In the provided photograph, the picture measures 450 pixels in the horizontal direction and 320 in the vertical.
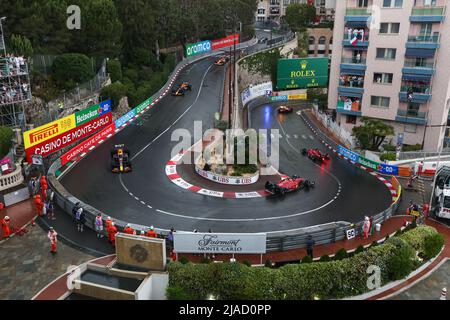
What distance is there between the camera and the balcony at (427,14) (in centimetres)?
4553

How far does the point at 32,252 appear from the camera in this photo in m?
24.6

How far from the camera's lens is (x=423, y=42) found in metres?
46.8

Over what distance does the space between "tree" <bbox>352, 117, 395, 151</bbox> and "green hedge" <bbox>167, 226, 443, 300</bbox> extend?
2470 centimetres

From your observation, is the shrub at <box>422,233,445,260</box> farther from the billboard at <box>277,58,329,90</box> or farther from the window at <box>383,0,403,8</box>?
the billboard at <box>277,58,329,90</box>

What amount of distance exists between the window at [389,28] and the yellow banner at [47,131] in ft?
114

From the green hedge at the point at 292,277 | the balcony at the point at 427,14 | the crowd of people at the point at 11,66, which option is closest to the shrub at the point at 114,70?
the crowd of people at the point at 11,66

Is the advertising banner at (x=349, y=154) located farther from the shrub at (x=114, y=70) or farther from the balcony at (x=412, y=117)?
the shrub at (x=114, y=70)

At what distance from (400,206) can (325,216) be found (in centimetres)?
689

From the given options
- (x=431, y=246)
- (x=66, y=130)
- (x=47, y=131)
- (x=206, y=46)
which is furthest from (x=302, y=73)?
(x=431, y=246)

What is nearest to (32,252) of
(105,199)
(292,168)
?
(105,199)

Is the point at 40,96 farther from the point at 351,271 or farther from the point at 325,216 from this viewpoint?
the point at 351,271

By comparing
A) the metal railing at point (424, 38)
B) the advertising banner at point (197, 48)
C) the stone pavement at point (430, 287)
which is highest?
the metal railing at point (424, 38)

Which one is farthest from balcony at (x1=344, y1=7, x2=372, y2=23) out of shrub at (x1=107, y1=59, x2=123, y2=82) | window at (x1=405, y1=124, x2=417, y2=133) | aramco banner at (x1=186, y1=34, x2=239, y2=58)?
aramco banner at (x1=186, y1=34, x2=239, y2=58)

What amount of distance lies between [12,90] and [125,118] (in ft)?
50.7
